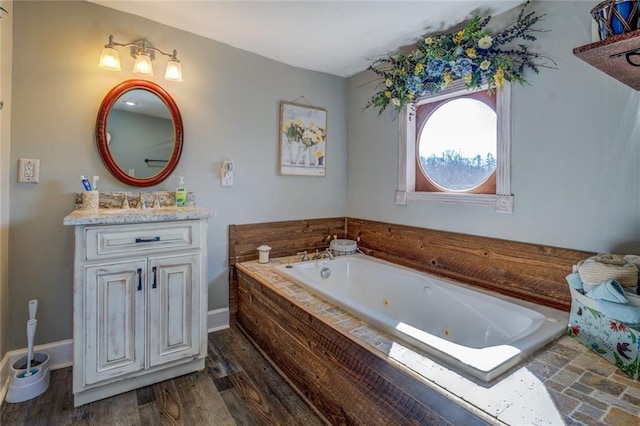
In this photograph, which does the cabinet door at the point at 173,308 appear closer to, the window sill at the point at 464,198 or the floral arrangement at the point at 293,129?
the floral arrangement at the point at 293,129

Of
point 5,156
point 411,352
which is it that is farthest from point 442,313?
point 5,156

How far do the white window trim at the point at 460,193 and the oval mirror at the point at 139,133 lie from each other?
5.63 ft

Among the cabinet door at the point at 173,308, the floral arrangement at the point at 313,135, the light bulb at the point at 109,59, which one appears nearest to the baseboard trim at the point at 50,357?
the cabinet door at the point at 173,308

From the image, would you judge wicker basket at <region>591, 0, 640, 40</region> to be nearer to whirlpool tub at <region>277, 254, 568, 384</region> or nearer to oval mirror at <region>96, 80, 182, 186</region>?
whirlpool tub at <region>277, 254, 568, 384</region>

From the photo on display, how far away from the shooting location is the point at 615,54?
101 cm

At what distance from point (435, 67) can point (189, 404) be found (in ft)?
8.18

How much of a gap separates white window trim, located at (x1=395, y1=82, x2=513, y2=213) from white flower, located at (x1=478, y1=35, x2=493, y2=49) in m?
0.26

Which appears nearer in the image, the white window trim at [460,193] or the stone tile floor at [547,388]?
the stone tile floor at [547,388]

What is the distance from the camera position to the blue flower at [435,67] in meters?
2.02

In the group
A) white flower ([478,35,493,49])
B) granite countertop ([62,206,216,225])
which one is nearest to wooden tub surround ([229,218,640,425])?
granite countertop ([62,206,216,225])

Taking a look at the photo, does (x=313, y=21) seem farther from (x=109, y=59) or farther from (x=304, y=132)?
(x=109, y=59)

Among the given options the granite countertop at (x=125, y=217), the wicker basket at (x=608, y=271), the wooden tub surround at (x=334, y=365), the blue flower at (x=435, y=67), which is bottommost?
the wooden tub surround at (x=334, y=365)

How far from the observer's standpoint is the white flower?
178 cm

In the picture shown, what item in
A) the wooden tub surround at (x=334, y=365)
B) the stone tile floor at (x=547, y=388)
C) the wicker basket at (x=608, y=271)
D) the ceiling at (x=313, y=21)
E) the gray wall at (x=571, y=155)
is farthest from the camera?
the ceiling at (x=313, y=21)
